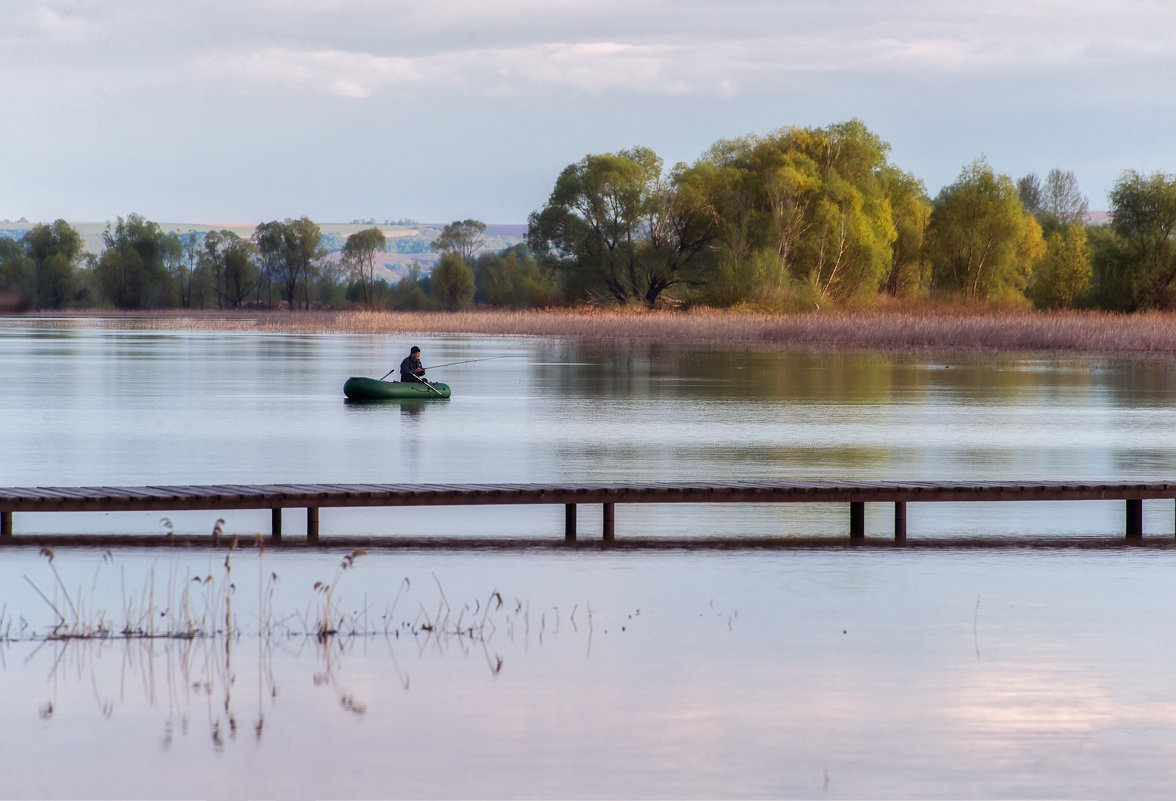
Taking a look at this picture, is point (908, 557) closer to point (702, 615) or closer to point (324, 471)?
point (702, 615)

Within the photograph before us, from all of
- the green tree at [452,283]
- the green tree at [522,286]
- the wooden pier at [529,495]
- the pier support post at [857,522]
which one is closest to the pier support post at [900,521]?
the wooden pier at [529,495]

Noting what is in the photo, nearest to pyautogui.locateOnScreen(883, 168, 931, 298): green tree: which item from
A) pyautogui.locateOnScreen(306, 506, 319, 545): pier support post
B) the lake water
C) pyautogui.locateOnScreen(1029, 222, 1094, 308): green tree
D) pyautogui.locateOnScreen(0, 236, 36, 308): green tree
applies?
pyautogui.locateOnScreen(1029, 222, 1094, 308): green tree

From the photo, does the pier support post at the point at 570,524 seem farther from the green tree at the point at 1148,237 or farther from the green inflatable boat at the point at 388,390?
the green tree at the point at 1148,237

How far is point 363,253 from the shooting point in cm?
12594

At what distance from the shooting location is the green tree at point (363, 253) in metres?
126

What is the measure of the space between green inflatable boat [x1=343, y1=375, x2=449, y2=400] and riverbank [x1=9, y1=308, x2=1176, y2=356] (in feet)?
79.3

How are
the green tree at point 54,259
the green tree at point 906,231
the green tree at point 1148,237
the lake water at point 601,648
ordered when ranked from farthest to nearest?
the green tree at point 54,259
the green tree at point 906,231
the green tree at point 1148,237
the lake water at point 601,648

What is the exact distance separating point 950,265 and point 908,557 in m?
58.8

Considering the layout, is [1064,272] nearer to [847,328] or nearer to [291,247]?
[847,328]

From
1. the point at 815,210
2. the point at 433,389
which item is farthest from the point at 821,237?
the point at 433,389

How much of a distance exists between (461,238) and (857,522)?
129 metres

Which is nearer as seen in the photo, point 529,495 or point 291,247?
point 529,495

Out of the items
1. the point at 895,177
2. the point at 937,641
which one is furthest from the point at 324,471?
the point at 895,177

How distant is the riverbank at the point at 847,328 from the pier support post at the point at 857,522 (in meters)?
34.7
